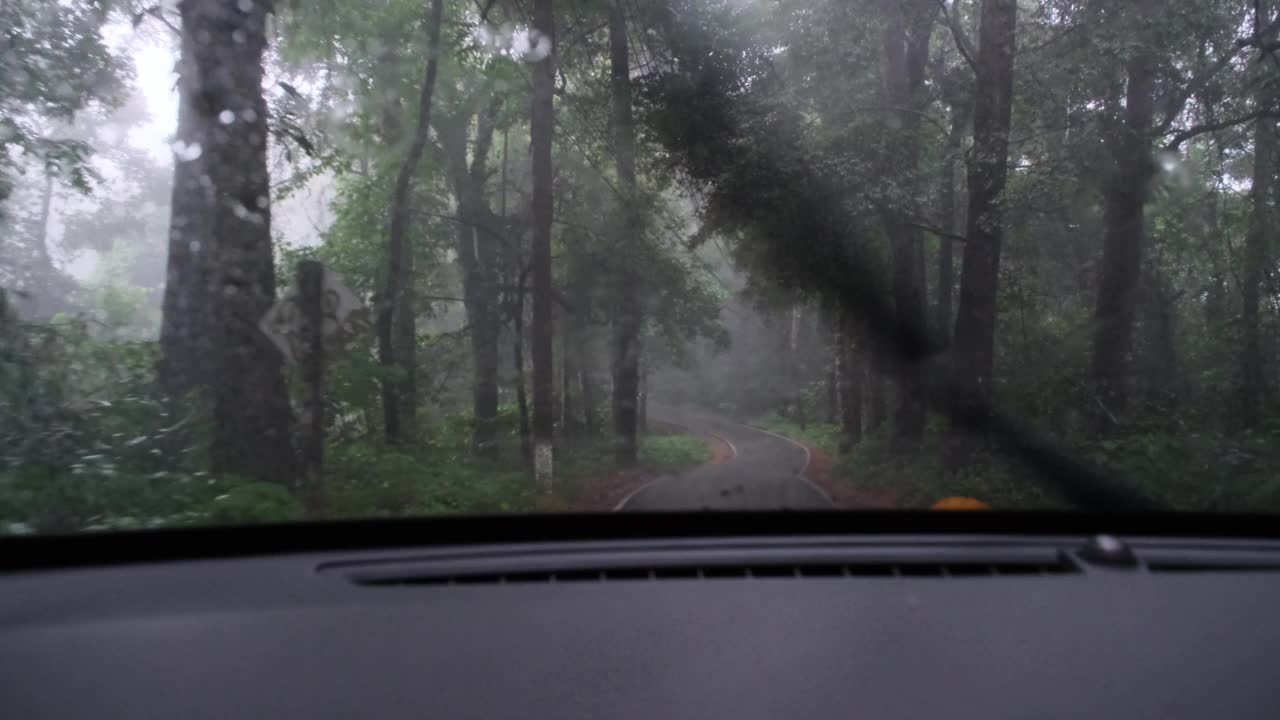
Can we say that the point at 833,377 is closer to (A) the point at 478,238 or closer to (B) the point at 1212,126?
(A) the point at 478,238

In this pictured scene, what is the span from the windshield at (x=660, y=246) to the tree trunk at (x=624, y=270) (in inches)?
2.3

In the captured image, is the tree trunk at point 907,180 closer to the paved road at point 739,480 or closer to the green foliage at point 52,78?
the paved road at point 739,480

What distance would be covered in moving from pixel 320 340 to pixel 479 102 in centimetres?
722

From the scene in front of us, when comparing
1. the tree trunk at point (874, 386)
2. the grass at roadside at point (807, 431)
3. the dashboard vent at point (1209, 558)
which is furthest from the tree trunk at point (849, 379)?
the dashboard vent at point (1209, 558)

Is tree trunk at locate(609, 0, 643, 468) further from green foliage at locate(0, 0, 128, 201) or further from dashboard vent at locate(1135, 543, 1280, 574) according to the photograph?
dashboard vent at locate(1135, 543, 1280, 574)

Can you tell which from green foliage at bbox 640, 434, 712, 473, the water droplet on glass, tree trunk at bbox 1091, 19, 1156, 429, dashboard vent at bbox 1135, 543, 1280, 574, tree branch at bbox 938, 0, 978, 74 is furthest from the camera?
tree branch at bbox 938, 0, 978, 74

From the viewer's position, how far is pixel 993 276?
1216cm

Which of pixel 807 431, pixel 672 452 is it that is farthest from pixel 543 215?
pixel 807 431

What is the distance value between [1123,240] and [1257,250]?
1.78 metres

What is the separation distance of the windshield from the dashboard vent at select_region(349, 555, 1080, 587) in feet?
13.3

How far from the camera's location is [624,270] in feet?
38.0

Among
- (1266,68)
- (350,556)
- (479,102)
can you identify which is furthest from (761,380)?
(350,556)

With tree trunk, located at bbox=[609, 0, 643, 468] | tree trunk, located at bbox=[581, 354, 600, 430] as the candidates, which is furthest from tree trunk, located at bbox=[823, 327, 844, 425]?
tree trunk, located at bbox=[581, 354, 600, 430]

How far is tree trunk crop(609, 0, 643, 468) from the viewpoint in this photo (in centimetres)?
1043
